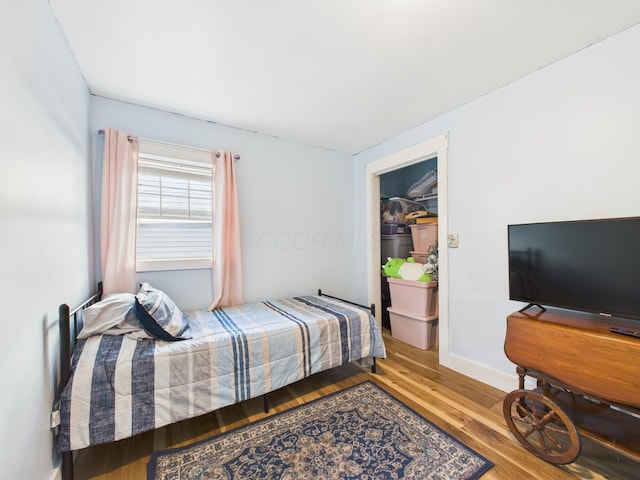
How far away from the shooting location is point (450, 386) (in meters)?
2.10

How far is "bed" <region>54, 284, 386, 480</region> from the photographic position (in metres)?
1.29

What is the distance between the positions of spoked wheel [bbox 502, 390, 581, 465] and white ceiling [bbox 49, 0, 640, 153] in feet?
6.71

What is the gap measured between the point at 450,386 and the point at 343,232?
201cm

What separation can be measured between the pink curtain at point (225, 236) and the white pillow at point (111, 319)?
79 cm

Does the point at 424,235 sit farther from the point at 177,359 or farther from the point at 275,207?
the point at 177,359

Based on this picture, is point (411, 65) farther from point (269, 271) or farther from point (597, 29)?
point (269, 271)

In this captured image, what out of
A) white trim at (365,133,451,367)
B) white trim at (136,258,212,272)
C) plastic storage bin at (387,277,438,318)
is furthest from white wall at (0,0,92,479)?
plastic storage bin at (387,277,438,318)

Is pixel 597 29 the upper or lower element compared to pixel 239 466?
upper

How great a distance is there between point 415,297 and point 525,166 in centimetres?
161

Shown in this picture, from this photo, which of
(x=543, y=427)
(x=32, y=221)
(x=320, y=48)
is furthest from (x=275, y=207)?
(x=543, y=427)

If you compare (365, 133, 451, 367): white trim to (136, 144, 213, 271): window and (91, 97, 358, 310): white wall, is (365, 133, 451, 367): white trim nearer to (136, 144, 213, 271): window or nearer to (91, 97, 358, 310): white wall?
(91, 97, 358, 310): white wall

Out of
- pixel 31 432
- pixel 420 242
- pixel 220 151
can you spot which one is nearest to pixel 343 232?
pixel 420 242

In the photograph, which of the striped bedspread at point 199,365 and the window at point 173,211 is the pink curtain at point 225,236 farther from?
the striped bedspread at point 199,365

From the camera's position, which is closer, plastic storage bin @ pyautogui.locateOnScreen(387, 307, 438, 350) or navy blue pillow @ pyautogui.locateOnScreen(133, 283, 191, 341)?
navy blue pillow @ pyautogui.locateOnScreen(133, 283, 191, 341)
